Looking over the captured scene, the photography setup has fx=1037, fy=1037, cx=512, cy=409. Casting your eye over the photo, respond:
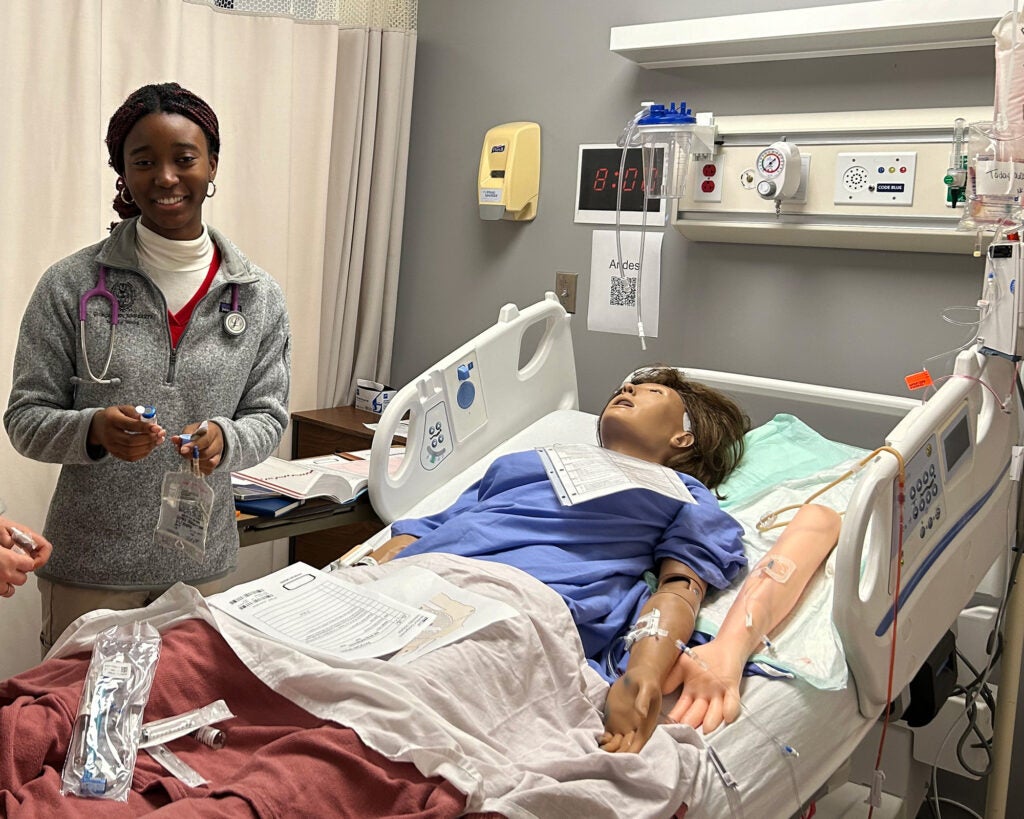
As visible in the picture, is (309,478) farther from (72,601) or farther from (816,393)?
(816,393)

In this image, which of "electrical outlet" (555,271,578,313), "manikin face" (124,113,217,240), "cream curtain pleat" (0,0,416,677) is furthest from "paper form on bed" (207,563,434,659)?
"electrical outlet" (555,271,578,313)

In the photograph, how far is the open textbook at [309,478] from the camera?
239cm

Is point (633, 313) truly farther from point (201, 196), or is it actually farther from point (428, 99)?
point (201, 196)

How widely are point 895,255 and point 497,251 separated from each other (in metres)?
1.28

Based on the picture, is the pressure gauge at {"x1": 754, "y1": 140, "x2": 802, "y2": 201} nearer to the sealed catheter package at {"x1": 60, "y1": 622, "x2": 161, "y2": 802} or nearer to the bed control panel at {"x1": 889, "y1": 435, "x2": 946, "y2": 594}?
the bed control panel at {"x1": 889, "y1": 435, "x2": 946, "y2": 594}

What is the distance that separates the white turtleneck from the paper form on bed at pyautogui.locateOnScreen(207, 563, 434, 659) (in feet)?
1.78

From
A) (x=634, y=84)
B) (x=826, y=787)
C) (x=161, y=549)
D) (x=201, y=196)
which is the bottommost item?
(x=826, y=787)

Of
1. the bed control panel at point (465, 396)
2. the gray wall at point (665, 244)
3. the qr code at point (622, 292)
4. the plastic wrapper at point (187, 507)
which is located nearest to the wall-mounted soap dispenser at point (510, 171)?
the gray wall at point (665, 244)

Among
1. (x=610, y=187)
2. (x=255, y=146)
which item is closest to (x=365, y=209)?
(x=255, y=146)

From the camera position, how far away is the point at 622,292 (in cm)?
301

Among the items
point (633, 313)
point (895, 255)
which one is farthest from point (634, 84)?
point (895, 255)

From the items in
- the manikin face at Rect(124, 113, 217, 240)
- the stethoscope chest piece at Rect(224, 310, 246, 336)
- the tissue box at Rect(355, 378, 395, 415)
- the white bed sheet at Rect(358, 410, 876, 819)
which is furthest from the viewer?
the tissue box at Rect(355, 378, 395, 415)

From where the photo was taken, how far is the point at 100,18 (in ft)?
8.82

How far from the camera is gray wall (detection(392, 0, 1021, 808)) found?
2.52m
